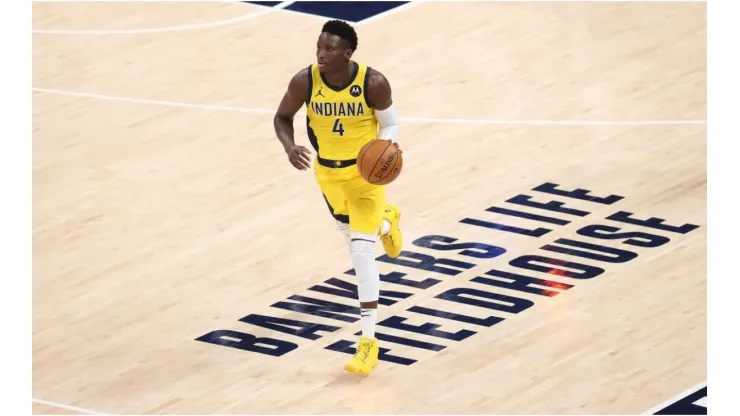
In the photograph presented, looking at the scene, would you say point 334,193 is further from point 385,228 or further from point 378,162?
point 385,228

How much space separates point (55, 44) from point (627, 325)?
954 centimetres

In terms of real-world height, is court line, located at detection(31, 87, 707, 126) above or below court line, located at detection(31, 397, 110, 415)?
above

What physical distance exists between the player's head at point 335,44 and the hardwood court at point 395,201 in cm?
241

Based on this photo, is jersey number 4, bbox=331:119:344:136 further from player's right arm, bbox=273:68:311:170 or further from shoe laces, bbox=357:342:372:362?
shoe laces, bbox=357:342:372:362

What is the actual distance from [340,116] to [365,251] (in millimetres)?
1041

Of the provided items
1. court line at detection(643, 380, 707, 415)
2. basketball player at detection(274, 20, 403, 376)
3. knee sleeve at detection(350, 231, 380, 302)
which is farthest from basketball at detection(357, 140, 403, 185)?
court line at detection(643, 380, 707, 415)

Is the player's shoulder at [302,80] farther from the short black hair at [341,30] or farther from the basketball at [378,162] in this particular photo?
the basketball at [378,162]

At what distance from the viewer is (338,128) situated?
11977mm

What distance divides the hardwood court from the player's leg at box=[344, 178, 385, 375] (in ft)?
0.66

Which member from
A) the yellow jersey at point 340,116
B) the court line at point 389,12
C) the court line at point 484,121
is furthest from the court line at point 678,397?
the court line at point 389,12

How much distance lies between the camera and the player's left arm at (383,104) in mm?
11828

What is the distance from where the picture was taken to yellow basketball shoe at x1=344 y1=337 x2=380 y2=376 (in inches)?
480

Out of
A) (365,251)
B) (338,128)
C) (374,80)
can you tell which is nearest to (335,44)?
(374,80)

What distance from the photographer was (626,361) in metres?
12.3
